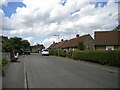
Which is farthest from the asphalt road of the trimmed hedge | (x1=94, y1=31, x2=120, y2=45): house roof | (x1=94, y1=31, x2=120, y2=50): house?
(x1=94, y1=31, x2=120, y2=45): house roof

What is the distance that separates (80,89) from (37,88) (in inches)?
72.9

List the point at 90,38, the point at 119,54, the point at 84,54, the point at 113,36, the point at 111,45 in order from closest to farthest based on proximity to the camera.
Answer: the point at 119,54, the point at 84,54, the point at 111,45, the point at 113,36, the point at 90,38

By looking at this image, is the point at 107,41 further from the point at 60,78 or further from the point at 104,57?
the point at 60,78

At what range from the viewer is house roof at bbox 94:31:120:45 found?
36.4 meters

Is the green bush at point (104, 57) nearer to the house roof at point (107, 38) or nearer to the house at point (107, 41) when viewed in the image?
the house at point (107, 41)

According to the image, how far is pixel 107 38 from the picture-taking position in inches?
1499

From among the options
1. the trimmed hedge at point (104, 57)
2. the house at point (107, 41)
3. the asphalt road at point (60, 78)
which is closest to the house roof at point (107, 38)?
the house at point (107, 41)

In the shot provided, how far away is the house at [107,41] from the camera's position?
35.8 meters

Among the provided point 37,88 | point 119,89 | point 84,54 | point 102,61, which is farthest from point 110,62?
point 37,88

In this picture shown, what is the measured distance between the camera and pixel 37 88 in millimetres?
6902

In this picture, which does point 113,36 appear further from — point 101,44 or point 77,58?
point 77,58

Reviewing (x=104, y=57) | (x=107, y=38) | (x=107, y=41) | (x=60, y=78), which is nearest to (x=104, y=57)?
(x=104, y=57)

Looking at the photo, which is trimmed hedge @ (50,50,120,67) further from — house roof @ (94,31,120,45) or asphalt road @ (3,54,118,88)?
house roof @ (94,31,120,45)

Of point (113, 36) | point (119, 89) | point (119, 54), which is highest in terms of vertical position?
point (113, 36)
